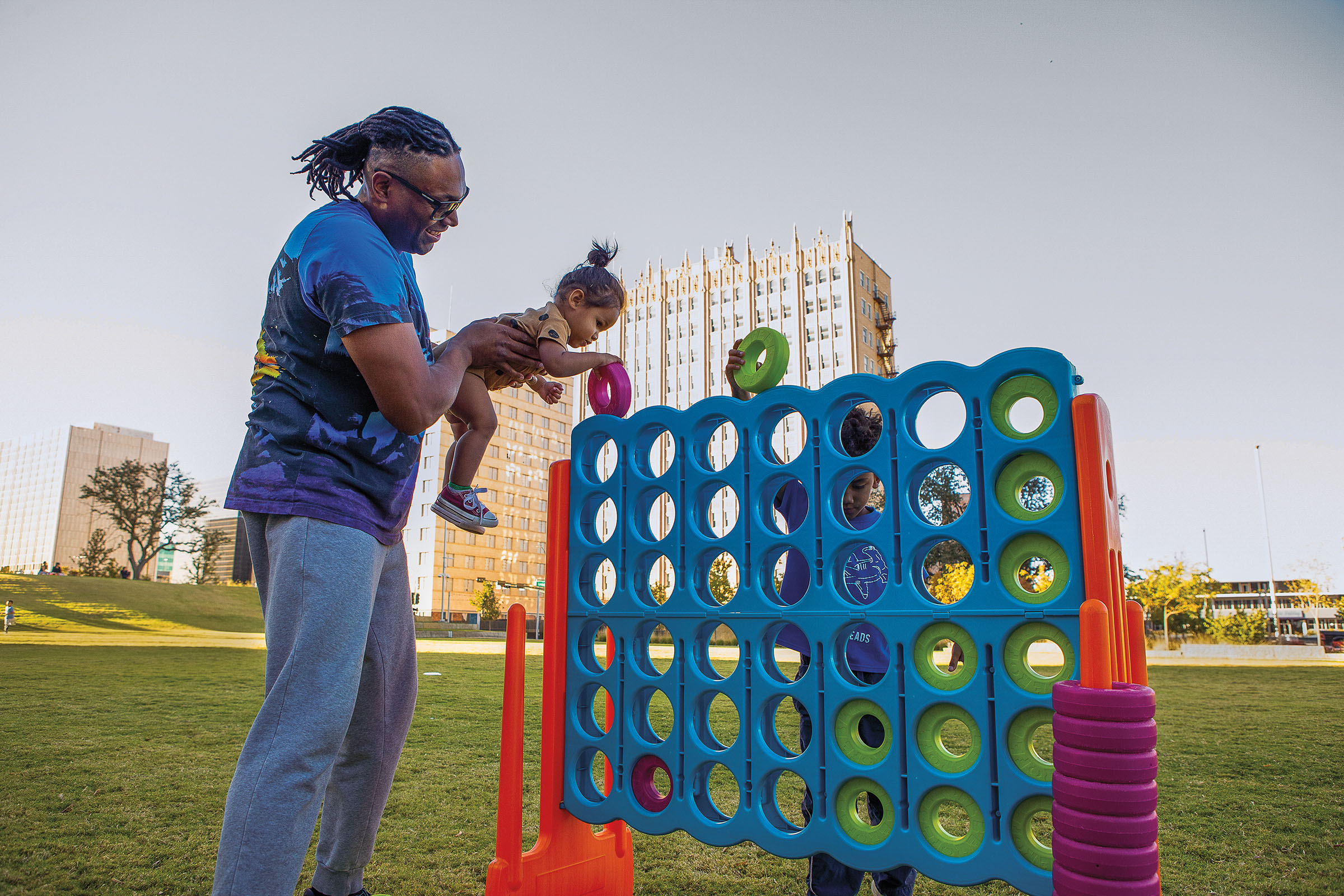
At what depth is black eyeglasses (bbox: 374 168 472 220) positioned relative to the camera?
1.60 meters

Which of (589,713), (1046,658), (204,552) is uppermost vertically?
(204,552)

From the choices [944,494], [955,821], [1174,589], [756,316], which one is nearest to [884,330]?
[756,316]

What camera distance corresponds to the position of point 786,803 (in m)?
3.44

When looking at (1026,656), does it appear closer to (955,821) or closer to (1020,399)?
(1020,399)

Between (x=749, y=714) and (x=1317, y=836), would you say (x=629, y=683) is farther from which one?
(x=1317, y=836)

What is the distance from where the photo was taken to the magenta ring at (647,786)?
2113 mm

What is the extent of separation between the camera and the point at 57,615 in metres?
24.7

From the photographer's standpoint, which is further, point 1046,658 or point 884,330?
point 884,330

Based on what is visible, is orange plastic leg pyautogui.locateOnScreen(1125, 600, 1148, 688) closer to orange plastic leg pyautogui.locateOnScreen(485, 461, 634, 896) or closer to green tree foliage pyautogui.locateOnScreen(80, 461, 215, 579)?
orange plastic leg pyautogui.locateOnScreen(485, 461, 634, 896)

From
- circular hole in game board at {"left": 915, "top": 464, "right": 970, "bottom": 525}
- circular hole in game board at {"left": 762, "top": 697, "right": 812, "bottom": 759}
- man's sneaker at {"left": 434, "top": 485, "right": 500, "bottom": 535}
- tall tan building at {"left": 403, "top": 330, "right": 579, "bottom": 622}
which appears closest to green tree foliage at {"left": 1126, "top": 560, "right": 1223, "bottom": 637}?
circular hole in game board at {"left": 915, "top": 464, "right": 970, "bottom": 525}

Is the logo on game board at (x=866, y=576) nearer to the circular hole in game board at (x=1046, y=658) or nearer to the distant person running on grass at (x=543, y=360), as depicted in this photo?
the distant person running on grass at (x=543, y=360)

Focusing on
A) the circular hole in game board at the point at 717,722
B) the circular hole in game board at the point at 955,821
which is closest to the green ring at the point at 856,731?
the circular hole in game board at the point at 717,722

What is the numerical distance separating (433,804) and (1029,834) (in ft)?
8.57

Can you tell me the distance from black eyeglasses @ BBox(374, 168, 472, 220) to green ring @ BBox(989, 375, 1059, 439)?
1298mm
